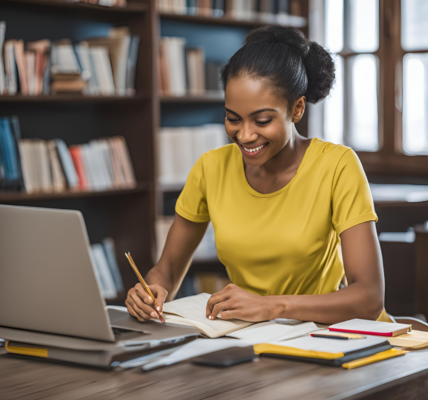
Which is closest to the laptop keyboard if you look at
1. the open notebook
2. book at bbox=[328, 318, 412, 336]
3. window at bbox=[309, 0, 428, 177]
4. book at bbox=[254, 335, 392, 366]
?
the open notebook

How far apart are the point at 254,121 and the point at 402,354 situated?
2.21 feet

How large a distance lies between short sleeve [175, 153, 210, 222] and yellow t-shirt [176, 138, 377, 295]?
0.17 feet

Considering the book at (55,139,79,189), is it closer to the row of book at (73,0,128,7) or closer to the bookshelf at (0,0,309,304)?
the bookshelf at (0,0,309,304)

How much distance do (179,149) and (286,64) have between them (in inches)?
77.4

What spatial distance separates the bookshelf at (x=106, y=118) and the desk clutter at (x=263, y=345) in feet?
6.58

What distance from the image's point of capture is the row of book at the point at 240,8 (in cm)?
351

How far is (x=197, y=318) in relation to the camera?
133 centimetres

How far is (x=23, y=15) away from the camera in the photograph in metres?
3.24

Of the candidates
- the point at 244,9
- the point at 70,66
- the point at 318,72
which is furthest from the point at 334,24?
the point at 318,72

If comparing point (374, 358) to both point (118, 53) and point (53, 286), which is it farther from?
point (118, 53)

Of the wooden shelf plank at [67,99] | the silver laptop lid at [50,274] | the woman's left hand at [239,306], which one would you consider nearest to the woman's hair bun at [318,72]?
the woman's left hand at [239,306]

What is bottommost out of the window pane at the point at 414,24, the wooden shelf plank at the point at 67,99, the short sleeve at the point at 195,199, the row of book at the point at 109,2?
the short sleeve at the point at 195,199

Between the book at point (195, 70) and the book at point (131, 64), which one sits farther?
the book at point (195, 70)

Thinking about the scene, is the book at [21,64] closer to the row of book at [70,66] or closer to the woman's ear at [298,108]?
the row of book at [70,66]
